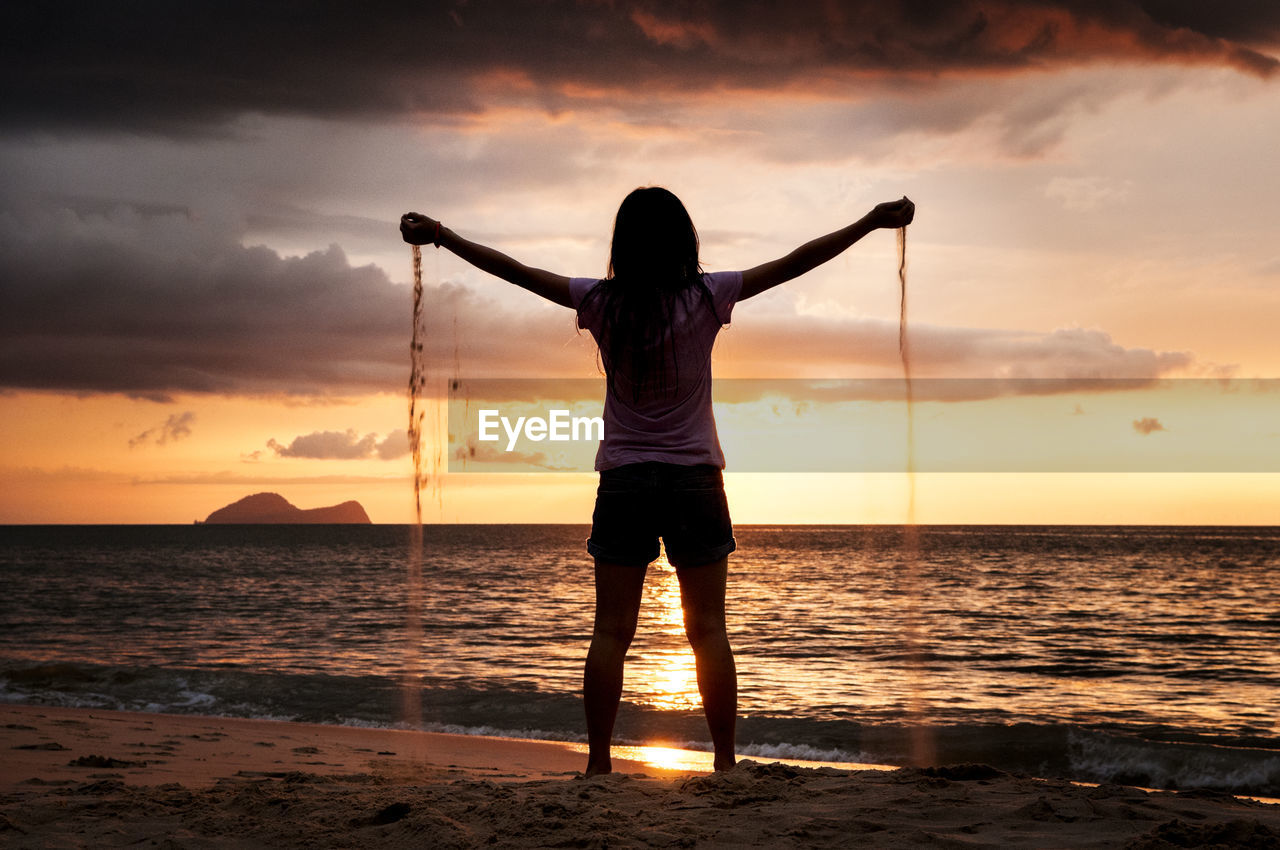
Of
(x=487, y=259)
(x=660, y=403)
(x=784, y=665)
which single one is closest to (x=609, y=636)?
(x=660, y=403)

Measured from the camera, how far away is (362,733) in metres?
8.30

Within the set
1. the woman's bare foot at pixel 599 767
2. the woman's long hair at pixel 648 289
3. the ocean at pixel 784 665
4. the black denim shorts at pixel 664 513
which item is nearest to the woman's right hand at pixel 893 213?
the woman's long hair at pixel 648 289

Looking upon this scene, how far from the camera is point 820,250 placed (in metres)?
3.04

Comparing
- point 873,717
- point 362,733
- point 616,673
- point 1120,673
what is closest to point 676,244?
point 616,673

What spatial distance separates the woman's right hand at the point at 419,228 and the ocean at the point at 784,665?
5.29ft

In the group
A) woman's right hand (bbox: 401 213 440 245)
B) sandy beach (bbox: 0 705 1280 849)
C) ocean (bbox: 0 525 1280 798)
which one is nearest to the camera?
sandy beach (bbox: 0 705 1280 849)

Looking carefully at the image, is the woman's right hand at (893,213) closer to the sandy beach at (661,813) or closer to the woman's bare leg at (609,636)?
the woman's bare leg at (609,636)

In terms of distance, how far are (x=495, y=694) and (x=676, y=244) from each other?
8.80 meters

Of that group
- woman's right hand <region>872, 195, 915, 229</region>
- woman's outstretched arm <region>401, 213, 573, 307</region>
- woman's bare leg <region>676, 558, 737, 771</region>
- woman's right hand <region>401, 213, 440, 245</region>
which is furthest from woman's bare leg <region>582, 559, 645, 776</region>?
woman's right hand <region>872, 195, 915, 229</region>

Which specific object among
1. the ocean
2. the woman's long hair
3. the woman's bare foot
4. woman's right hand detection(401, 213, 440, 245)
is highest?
woman's right hand detection(401, 213, 440, 245)

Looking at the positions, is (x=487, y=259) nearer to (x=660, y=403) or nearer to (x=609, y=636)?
(x=660, y=403)

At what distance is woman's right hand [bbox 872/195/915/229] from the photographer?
3105 millimetres

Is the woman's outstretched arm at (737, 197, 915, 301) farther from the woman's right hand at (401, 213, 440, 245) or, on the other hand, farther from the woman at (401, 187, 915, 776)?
the woman's right hand at (401, 213, 440, 245)

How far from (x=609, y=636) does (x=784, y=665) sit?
37.2 feet
